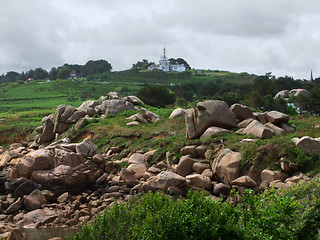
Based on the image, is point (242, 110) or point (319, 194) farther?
point (242, 110)

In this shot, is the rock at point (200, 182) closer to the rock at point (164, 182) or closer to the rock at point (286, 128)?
the rock at point (164, 182)

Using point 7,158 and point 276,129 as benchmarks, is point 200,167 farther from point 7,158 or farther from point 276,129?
point 7,158

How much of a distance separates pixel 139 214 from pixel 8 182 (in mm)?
12386

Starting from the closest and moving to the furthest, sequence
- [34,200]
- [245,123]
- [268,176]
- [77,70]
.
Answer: [268,176] < [34,200] < [245,123] < [77,70]

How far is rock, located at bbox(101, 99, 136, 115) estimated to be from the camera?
1400 inches

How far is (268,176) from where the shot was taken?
18.3 m

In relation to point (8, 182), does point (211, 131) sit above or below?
above

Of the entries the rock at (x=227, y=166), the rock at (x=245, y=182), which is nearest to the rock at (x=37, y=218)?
the rock at (x=227, y=166)

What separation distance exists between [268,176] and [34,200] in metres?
11.0

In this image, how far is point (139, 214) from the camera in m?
10.2

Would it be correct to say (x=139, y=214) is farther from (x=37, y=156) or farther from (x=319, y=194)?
(x=37, y=156)

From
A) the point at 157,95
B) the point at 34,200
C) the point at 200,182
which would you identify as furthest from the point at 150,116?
the point at 157,95

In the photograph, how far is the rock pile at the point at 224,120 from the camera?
23328 millimetres

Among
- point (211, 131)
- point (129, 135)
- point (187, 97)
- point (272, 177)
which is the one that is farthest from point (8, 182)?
point (187, 97)
